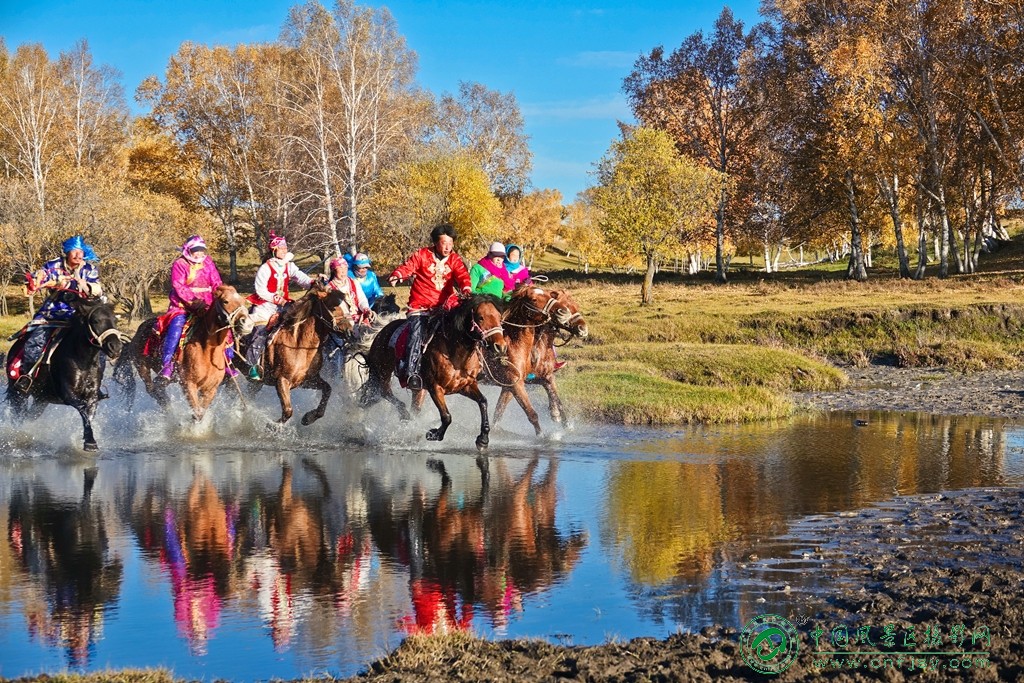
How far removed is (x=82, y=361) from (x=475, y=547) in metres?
7.42

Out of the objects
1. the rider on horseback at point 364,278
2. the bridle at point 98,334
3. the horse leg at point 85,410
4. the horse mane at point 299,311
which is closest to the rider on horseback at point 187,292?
the horse mane at point 299,311

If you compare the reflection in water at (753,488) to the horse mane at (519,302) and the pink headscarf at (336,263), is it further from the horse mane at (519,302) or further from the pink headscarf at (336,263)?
the pink headscarf at (336,263)

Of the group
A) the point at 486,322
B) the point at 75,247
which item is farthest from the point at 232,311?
the point at 486,322

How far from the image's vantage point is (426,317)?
15070 mm

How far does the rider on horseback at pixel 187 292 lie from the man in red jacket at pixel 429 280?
2.83 metres

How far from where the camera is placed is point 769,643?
657cm

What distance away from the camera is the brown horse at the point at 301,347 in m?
15.6

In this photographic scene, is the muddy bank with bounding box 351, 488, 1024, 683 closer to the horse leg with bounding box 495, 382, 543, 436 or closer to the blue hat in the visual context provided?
the horse leg with bounding box 495, 382, 543, 436

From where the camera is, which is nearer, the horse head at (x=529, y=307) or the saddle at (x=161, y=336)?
the horse head at (x=529, y=307)

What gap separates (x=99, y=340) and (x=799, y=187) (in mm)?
48062

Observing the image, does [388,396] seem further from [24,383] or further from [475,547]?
[475,547]

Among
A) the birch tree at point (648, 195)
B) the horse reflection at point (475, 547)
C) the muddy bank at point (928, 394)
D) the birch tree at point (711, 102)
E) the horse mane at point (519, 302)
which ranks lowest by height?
the horse reflection at point (475, 547)

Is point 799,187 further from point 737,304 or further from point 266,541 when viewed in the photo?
point 266,541

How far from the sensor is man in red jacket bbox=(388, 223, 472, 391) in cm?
1495
